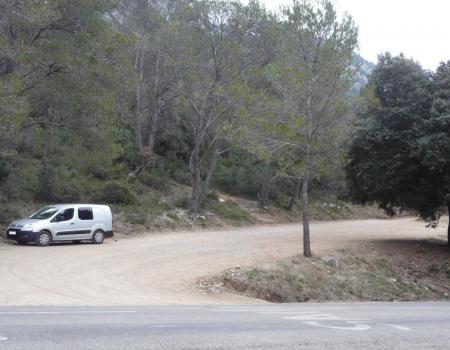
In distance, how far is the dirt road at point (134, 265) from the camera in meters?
15.3

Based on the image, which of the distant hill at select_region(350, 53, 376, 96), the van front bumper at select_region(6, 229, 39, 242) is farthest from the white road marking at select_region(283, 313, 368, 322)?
the van front bumper at select_region(6, 229, 39, 242)

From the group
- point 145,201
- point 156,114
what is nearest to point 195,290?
point 145,201

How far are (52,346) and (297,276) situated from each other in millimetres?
13903

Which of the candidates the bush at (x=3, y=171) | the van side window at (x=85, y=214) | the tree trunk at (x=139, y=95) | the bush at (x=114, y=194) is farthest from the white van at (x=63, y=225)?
the tree trunk at (x=139, y=95)

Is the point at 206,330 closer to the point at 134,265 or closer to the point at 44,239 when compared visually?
the point at 134,265

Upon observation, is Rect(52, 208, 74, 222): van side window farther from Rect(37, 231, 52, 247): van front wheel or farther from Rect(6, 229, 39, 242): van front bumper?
Rect(6, 229, 39, 242): van front bumper

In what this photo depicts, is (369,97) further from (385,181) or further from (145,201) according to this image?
(145,201)

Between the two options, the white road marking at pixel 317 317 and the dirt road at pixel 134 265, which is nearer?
the white road marking at pixel 317 317

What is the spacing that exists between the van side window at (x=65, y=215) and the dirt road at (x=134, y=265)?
1170 mm

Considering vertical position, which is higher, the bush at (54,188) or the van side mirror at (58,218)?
the bush at (54,188)

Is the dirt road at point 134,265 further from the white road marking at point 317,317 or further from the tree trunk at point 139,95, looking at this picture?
the tree trunk at point 139,95

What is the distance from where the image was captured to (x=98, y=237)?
25.9 metres

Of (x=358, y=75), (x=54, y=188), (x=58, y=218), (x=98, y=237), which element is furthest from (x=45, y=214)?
(x=358, y=75)

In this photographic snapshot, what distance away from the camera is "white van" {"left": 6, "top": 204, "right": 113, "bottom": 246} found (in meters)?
23.9
